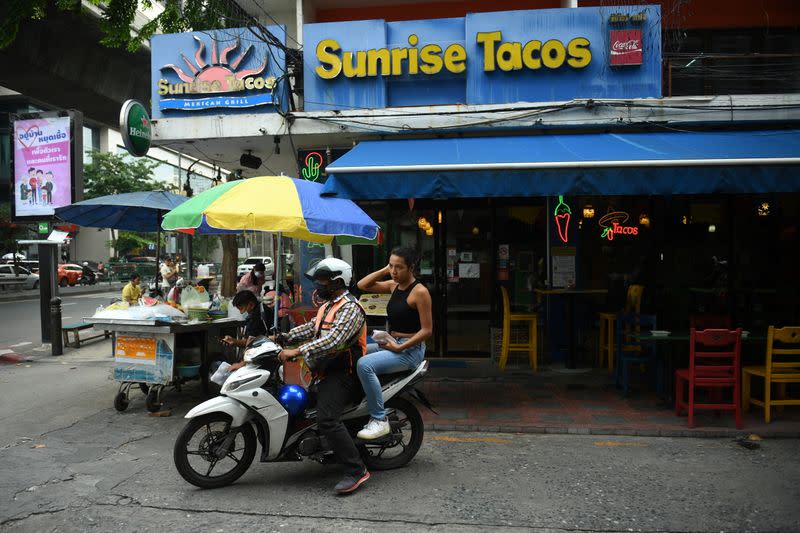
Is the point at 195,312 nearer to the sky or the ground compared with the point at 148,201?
nearer to the ground

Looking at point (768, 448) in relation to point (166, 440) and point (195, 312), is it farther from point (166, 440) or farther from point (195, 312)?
point (195, 312)

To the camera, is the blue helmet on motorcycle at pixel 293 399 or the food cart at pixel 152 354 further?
the food cart at pixel 152 354

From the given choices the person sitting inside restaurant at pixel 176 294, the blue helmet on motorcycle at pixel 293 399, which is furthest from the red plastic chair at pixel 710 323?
the person sitting inside restaurant at pixel 176 294

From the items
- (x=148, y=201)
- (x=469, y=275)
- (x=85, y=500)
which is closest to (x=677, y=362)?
(x=469, y=275)

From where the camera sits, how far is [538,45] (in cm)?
892

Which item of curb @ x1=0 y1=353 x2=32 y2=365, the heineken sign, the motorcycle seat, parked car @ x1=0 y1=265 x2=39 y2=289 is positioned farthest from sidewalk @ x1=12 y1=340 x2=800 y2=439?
parked car @ x1=0 y1=265 x2=39 y2=289

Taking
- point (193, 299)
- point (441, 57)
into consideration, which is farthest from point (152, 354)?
point (441, 57)

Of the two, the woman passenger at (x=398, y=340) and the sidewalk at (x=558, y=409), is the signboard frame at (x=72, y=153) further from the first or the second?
the woman passenger at (x=398, y=340)

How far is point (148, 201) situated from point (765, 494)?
8100 mm

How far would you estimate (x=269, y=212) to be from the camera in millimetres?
5574

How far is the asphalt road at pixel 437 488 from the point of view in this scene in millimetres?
3918

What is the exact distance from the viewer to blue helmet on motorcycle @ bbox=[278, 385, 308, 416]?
443 cm

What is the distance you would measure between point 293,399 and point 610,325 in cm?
618

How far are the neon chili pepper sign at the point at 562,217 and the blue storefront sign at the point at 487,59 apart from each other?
1772 millimetres
